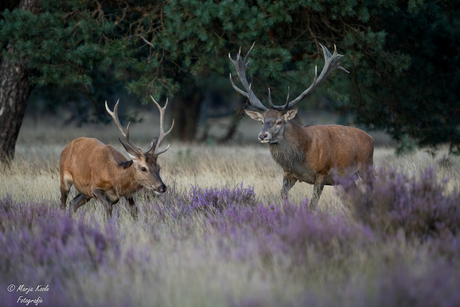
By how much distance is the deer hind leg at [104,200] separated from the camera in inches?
228

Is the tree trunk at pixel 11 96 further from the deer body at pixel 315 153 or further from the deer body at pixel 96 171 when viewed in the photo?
the deer body at pixel 315 153

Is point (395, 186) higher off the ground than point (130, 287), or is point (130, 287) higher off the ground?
point (395, 186)

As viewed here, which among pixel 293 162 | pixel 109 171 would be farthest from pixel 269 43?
pixel 109 171

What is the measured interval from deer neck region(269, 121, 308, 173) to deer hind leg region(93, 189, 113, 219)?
6.65 ft

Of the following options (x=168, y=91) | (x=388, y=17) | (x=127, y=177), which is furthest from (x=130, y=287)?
(x=388, y=17)

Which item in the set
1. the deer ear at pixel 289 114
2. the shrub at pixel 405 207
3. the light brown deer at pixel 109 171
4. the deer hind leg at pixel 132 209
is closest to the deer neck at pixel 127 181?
the light brown deer at pixel 109 171

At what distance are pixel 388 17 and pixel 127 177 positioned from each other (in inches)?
266

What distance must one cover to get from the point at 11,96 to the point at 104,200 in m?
4.88

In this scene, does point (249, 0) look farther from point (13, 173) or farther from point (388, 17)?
point (13, 173)

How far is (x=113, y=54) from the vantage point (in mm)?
8781

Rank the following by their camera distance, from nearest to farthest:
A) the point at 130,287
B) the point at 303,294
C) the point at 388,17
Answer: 1. the point at 303,294
2. the point at 130,287
3. the point at 388,17

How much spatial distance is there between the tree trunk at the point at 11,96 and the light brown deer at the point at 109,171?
368cm

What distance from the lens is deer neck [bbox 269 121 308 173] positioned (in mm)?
6547

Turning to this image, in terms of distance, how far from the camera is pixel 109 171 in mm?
6051
